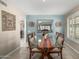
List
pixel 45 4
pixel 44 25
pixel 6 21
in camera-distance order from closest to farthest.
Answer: pixel 6 21 < pixel 45 4 < pixel 44 25

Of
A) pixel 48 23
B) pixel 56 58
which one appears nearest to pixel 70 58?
pixel 56 58

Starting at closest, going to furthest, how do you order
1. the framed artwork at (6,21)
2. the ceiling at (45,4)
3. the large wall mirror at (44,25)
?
the framed artwork at (6,21)
the ceiling at (45,4)
the large wall mirror at (44,25)

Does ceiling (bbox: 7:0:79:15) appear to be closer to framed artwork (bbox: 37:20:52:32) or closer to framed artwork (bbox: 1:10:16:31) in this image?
framed artwork (bbox: 1:10:16:31)

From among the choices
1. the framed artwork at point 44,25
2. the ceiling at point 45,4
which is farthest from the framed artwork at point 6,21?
the framed artwork at point 44,25

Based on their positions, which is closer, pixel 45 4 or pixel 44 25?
pixel 45 4

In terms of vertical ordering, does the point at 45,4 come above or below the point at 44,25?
above

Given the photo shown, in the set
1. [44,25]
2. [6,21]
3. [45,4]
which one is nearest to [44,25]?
[44,25]

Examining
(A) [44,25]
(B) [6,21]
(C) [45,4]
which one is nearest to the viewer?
(B) [6,21]

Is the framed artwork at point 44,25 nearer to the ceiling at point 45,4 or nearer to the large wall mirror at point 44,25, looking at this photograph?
the large wall mirror at point 44,25

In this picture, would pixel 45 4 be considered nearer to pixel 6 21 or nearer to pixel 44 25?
pixel 6 21

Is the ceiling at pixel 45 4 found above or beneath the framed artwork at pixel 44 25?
above

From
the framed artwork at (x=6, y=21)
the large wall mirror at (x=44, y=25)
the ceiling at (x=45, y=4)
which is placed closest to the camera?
the framed artwork at (x=6, y=21)

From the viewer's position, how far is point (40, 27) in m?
10.8

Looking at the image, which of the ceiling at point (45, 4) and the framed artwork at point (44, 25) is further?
the framed artwork at point (44, 25)
